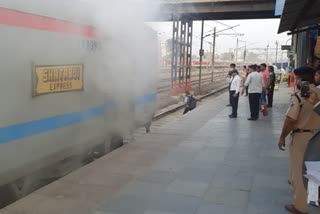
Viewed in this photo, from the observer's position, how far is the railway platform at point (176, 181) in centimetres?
405

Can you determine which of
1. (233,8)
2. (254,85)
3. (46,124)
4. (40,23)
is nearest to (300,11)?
(254,85)

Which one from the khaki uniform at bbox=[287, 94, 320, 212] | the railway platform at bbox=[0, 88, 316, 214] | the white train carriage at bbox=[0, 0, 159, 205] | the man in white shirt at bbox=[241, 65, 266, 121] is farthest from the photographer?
the man in white shirt at bbox=[241, 65, 266, 121]

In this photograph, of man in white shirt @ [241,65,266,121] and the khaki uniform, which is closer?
the khaki uniform

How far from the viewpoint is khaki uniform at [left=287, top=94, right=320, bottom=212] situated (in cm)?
368

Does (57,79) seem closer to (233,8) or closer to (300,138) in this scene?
(300,138)

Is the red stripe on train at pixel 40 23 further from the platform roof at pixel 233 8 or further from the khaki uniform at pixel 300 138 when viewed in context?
the platform roof at pixel 233 8

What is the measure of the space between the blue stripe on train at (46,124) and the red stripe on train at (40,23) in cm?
100

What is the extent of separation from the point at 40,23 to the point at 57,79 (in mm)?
696

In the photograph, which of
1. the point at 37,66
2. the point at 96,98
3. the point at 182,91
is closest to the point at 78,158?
the point at 96,98

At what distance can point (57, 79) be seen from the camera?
183 inches

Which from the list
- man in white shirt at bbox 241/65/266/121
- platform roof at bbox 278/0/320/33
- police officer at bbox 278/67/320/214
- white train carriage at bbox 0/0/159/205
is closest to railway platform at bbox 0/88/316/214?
police officer at bbox 278/67/320/214

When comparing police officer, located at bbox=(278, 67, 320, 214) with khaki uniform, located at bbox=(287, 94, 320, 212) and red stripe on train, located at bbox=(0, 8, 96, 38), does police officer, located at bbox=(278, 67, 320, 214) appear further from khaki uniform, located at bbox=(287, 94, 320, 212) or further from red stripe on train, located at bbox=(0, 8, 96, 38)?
red stripe on train, located at bbox=(0, 8, 96, 38)

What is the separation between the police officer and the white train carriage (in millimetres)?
2557

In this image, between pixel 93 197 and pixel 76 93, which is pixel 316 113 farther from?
pixel 76 93
